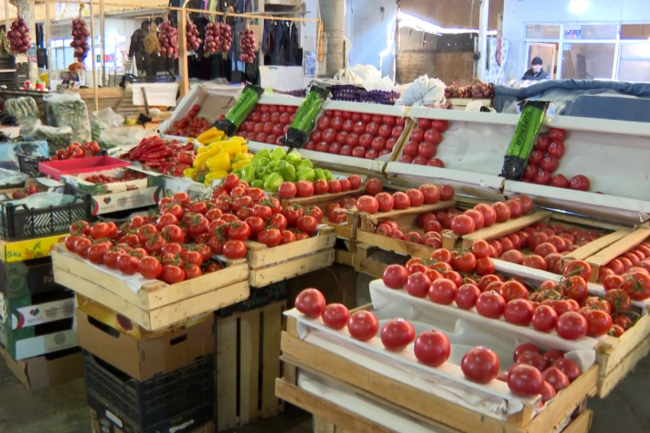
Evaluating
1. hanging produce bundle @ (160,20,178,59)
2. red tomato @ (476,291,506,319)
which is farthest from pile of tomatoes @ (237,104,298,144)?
hanging produce bundle @ (160,20,178,59)

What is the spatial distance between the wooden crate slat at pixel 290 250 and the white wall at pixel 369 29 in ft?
39.1

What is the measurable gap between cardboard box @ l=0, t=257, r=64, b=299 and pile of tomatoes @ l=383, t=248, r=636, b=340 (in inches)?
92.1

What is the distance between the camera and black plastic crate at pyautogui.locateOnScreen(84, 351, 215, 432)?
3.11 metres

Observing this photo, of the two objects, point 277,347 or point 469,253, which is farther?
point 277,347

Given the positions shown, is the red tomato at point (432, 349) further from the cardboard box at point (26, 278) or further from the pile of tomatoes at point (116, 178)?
the pile of tomatoes at point (116, 178)

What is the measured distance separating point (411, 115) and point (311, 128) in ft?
3.15

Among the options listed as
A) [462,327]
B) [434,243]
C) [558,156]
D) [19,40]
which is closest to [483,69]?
[19,40]

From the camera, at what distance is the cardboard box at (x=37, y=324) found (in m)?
3.85

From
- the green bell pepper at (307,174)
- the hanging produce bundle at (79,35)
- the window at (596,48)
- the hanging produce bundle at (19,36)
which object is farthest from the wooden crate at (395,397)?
the window at (596,48)

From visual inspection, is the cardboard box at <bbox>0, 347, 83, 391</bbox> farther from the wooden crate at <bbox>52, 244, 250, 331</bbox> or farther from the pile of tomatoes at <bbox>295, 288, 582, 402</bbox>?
the pile of tomatoes at <bbox>295, 288, 582, 402</bbox>

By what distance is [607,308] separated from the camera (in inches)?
96.9

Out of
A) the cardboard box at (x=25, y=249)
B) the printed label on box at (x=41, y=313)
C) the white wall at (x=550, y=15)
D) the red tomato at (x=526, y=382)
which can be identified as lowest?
the printed label on box at (x=41, y=313)

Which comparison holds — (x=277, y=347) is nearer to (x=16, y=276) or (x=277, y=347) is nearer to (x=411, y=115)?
(x=16, y=276)

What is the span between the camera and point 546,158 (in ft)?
13.6
